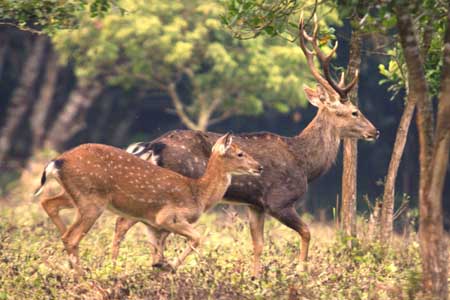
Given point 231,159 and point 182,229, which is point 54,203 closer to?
point 182,229

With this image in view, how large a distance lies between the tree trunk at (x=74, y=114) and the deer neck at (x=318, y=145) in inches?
604

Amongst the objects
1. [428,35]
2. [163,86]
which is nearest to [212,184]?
[428,35]

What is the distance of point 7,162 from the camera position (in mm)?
27469

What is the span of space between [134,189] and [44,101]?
1841 centimetres

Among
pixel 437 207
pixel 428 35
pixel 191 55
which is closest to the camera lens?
pixel 437 207

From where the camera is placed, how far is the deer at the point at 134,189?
941 centimetres

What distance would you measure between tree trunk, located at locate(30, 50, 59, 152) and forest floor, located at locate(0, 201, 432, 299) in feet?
46.3

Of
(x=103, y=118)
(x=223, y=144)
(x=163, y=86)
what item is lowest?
(x=103, y=118)

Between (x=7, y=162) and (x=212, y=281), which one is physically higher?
(x=212, y=281)

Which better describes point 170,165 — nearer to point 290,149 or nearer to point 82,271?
point 290,149

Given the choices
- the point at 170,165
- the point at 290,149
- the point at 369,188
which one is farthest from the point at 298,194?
the point at 369,188

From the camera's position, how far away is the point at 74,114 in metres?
26.8

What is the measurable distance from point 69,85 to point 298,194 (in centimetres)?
2063

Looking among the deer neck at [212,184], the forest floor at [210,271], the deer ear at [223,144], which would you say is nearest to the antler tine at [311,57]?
the deer ear at [223,144]
